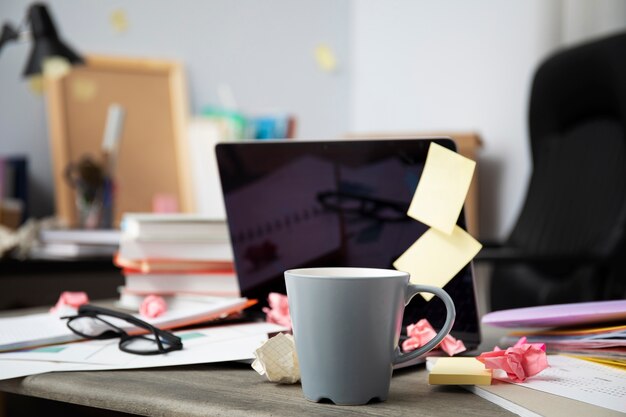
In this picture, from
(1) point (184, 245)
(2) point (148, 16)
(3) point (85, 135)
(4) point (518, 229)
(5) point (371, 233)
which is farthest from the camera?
(2) point (148, 16)

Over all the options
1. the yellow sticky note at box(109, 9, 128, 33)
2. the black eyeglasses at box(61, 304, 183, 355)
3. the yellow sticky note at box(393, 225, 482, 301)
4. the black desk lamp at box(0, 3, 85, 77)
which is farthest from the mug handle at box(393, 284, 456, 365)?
the yellow sticky note at box(109, 9, 128, 33)

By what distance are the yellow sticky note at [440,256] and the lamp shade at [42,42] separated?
1.26 metres

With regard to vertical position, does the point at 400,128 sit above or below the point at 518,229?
above

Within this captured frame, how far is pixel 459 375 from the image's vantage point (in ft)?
1.84

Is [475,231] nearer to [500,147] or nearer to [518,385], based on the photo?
[500,147]

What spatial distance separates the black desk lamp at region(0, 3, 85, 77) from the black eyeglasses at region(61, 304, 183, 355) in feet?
3.40

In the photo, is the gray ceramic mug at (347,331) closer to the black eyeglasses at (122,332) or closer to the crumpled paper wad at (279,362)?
the crumpled paper wad at (279,362)

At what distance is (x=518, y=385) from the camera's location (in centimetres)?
57

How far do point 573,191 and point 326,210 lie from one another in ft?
4.06

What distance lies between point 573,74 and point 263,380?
4.90 ft

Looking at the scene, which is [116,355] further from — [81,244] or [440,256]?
[81,244]

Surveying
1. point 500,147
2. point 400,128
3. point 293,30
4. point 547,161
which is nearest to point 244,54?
point 293,30

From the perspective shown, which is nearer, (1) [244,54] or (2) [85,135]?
(2) [85,135]

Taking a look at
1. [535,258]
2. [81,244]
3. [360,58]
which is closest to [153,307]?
[81,244]
